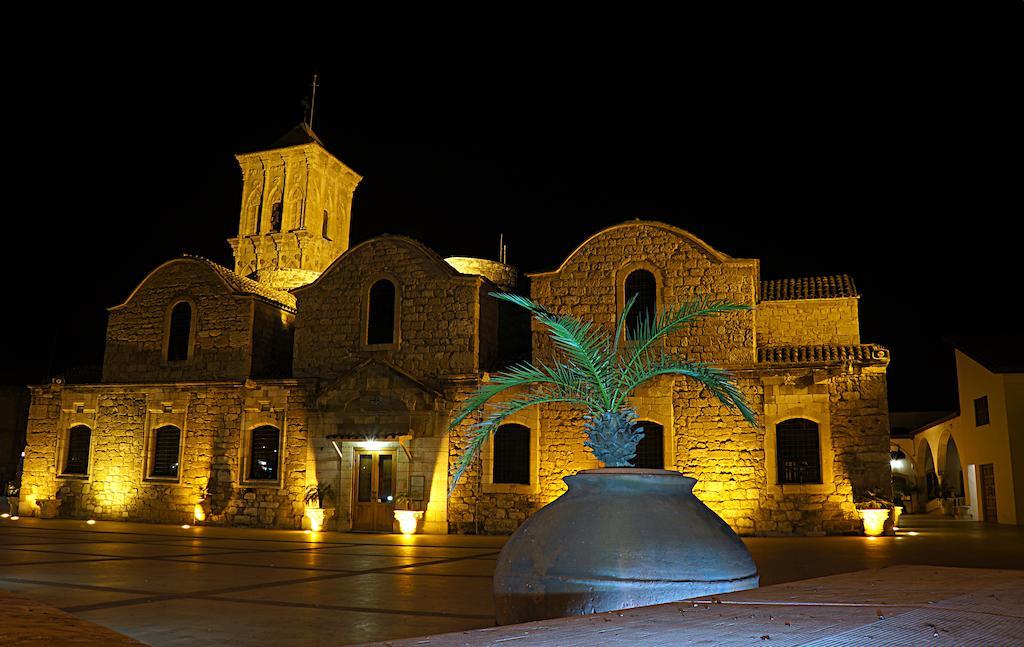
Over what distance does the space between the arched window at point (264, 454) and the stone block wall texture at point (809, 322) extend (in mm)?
11902

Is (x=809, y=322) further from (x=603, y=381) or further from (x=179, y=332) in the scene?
(x=179, y=332)

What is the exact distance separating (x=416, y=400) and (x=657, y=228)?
667cm

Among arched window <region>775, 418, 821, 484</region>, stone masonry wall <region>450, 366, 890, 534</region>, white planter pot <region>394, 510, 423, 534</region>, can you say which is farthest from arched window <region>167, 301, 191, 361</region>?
arched window <region>775, 418, 821, 484</region>

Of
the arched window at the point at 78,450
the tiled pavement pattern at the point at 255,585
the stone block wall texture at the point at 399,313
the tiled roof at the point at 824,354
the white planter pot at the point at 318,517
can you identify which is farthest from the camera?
the arched window at the point at 78,450

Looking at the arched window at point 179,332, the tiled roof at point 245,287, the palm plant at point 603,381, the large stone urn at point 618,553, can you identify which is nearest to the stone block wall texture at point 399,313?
the tiled roof at point 245,287

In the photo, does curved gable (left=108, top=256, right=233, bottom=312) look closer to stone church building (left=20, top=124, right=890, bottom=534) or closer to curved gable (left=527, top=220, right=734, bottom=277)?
stone church building (left=20, top=124, right=890, bottom=534)

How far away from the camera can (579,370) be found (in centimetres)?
643

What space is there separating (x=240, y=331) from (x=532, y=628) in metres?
19.7

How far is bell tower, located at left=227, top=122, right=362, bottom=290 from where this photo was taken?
2636 cm

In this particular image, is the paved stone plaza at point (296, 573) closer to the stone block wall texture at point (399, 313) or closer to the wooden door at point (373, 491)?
the wooden door at point (373, 491)

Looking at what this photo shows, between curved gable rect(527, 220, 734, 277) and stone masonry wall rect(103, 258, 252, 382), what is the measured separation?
796cm

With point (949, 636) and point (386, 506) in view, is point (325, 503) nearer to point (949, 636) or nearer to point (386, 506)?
point (386, 506)

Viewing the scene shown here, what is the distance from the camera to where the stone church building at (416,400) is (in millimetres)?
16594

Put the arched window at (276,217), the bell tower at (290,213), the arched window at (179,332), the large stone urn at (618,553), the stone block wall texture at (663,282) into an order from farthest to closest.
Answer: the arched window at (276,217)
the bell tower at (290,213)
the arched window at (179,332)
the stone block wall texture at (663,282)
the large stone urn at (618,553)
